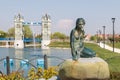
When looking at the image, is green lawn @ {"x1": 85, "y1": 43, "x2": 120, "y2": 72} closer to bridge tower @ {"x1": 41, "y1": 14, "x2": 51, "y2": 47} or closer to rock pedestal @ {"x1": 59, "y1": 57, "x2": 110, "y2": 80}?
rock pedestal @ {"x1": 59, "y1": 57, "x2": 110, "y2": 80}

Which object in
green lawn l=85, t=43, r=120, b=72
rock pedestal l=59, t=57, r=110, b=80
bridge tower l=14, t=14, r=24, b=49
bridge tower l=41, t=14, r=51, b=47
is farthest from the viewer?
bridge tower l=41, t=14, r=51, b=47

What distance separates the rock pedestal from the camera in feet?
34.2

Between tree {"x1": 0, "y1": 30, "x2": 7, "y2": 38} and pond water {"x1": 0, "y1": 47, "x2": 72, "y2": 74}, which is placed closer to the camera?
pond water {"x1": 0, "y1": 47, "x2": 72, "y2": 74}

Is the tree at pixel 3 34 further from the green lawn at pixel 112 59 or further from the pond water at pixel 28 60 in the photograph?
the green lawn at pixel 112 59

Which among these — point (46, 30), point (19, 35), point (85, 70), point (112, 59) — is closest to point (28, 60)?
point (112, 59)

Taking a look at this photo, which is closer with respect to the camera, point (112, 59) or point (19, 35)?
point (112, 59)

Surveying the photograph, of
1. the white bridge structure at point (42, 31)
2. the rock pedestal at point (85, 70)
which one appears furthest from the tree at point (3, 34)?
the rock pedestal at point (85, 70)

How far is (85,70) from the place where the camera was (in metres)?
10.4

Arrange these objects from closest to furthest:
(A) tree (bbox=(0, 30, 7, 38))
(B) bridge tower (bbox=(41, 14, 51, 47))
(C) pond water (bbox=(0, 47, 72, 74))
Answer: (C) pond water (bbox=(0, 47, 72, 74))
(B) bridge tower (bbox=(41, 14, 51, 47))
(A) tree (bbox=(0, 30, 7, 38))

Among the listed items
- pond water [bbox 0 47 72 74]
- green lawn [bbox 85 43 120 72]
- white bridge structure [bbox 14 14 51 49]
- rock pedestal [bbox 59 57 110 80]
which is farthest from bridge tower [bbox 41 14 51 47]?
rock pedestal [bbox 59 57 110 80]

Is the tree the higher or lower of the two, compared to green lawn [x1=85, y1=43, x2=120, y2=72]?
higher

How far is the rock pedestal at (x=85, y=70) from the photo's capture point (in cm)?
1044

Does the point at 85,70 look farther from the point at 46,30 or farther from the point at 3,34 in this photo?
the point at 3,34

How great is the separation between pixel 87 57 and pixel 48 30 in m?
96.0
